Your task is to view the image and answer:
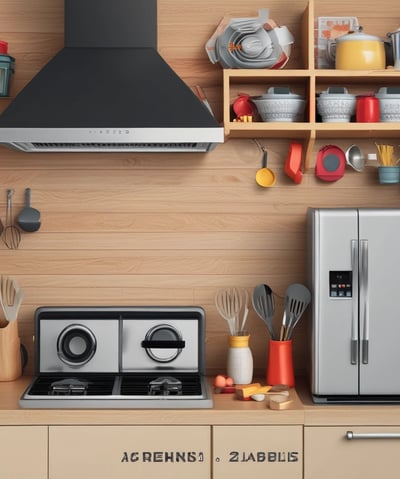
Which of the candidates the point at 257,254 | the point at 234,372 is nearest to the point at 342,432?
the point at 234,372

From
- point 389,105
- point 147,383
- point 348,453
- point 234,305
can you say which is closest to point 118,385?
point 147,383

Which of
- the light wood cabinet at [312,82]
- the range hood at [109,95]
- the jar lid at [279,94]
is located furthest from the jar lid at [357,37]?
the range hood at [109,95]

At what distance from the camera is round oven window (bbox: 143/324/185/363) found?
135 inches

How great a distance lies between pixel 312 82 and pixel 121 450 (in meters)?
1.48

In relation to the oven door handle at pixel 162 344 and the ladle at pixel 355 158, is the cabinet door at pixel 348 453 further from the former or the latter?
the ladle at pixel 355 158

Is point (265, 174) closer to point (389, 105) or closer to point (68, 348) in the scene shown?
point (389, 105)

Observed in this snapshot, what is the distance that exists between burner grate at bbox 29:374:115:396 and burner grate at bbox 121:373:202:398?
0.19ft

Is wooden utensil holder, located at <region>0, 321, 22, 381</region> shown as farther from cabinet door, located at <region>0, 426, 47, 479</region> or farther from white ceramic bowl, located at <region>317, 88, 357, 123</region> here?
white ceramic bowl, located at <region>317, 88, 357, 123</region>

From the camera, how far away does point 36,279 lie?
3500 mm

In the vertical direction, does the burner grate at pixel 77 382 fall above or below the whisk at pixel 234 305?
below

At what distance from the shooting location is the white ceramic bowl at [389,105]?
127 inches

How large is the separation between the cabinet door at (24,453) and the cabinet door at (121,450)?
31 millimetres

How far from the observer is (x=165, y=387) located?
317 centimetres

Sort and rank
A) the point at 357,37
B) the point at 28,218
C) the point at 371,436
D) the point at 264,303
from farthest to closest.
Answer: the point at 28,218
the point at 264,303
the point at 357,37
the point at 371,436
